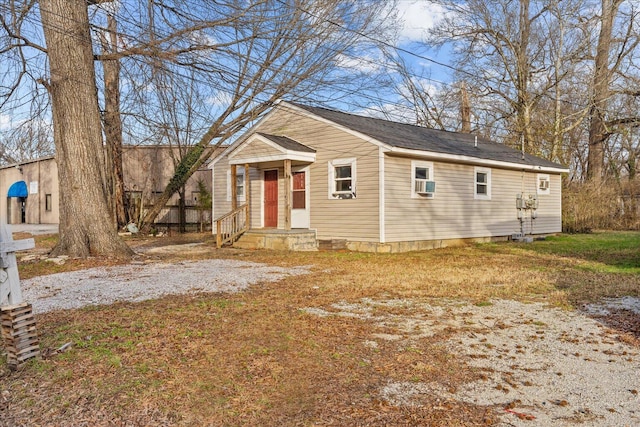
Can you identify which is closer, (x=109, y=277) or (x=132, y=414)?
(x=132, y=414)

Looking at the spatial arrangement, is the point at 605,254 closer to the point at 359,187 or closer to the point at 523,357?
the point at 359,187

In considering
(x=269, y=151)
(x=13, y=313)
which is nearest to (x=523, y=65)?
(x=269, y=151)

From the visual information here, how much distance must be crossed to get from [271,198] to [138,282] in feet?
28.1

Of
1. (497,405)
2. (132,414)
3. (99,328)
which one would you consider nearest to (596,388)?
(497,405)

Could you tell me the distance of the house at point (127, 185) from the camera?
82.2 ft

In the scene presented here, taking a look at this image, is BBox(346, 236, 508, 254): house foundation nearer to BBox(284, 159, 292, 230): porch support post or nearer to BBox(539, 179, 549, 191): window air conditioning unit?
BBox(284, 159, 292, 230): porch support post

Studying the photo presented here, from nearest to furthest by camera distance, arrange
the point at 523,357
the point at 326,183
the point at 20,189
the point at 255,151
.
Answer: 1. the point at 523,357
2. the point at 326,183
3. the point at 255,151
4. the point at 20,189

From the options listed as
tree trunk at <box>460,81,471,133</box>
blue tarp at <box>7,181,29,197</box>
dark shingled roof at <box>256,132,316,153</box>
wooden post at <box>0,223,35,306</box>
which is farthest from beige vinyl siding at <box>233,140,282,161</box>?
blue tarp at <box>7,181,29,197</box>

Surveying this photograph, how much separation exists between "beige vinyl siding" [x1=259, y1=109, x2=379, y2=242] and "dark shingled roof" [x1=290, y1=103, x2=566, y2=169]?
42 centimetres

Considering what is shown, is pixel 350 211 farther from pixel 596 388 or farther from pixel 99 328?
pixel 596 388

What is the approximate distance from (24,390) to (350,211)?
37.3 feet

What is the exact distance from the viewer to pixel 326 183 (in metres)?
15.2

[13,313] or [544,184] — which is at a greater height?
[544,184]

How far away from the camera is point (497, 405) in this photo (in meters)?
3.52
